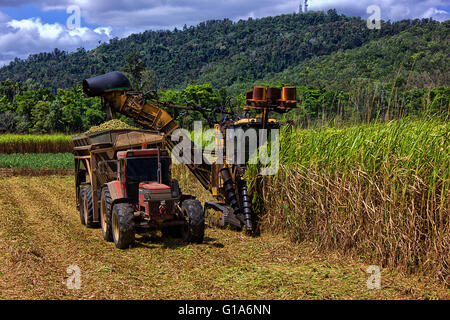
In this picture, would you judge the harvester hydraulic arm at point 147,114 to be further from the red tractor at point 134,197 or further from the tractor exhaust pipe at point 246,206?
the tractor exhaust pipe at point 246,206

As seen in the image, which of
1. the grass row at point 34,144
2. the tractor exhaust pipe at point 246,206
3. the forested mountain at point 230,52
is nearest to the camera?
the tractor exhaust pipe at point 246,206

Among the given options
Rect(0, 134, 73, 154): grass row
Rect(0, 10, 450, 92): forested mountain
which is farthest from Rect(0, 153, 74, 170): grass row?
Rect(0, 10, 450, 92): forested mountain

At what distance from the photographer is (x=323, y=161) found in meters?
8.00

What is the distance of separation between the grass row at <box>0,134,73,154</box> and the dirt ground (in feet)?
78.6

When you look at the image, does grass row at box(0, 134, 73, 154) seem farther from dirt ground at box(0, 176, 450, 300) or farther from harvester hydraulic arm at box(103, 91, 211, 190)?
dirt ground at box(0, 176, 450, 300)

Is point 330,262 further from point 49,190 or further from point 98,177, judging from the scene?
point 49,190

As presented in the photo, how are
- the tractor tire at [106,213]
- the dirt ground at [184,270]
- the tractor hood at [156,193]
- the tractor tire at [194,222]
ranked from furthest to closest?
the tractor tire at [106,213] → the tractor tire at [194,222] → the tractor hood at [156,193] → the dirt ground at [184,270]

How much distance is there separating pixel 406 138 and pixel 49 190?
45.0 ft

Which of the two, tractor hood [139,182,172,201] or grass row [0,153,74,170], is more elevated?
tractor hood [139,182,172,201]

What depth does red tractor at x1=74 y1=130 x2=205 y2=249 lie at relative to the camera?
8281 millimetres

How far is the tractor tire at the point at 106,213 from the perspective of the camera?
8855 mm

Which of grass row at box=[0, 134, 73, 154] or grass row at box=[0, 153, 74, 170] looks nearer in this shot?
grass row at box=[0, 153, 74, 170]

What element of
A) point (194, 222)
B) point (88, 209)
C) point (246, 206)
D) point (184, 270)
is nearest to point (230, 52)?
point (88, 209)

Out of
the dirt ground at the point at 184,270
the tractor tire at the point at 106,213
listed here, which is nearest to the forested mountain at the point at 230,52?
the tractor tire at the point at 106,213
